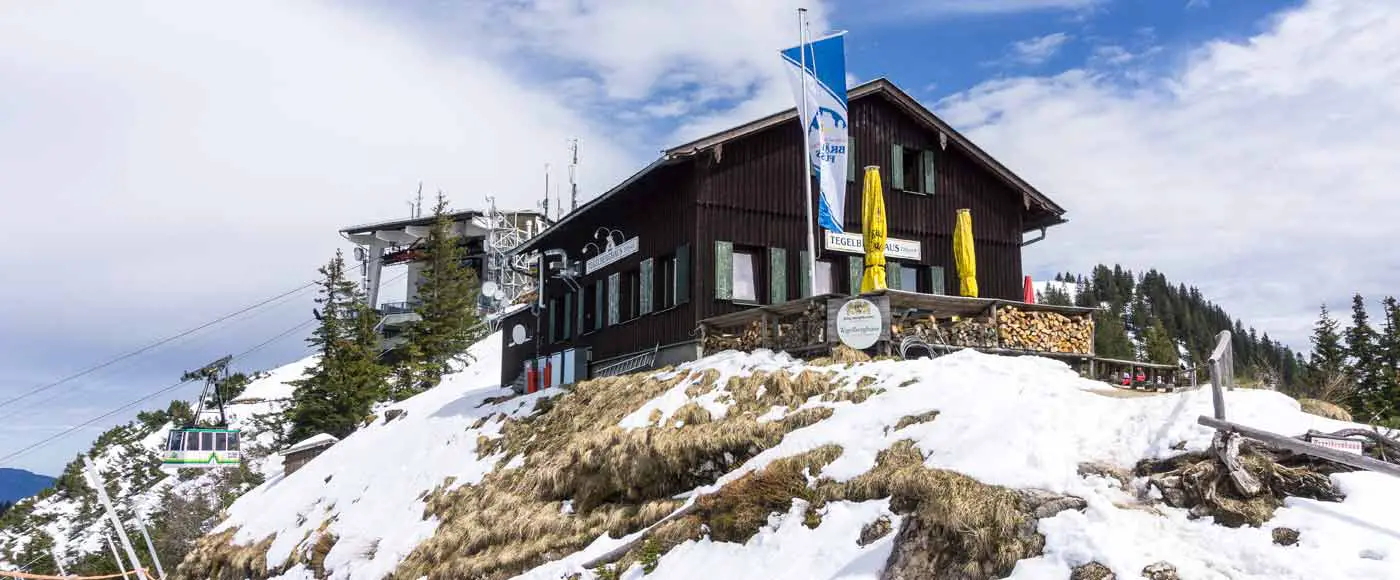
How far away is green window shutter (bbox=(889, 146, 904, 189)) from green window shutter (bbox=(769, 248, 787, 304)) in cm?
387

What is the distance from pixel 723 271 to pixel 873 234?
449 centimetres

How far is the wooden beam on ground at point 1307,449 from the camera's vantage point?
30.0 feet

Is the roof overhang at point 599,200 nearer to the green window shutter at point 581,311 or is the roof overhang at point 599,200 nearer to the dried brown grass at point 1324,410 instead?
the green window shutter at point 581,311

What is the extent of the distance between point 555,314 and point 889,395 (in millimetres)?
18882

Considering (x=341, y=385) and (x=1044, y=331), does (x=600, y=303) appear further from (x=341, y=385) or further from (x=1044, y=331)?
(x=341, y=385)

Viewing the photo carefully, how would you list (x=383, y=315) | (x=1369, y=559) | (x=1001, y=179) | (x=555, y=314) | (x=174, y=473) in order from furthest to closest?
(x=383, y=315)
(x=174, y=473)
(x=555, y=314)
(x=1001, y=179)
(x=1369, y=559)

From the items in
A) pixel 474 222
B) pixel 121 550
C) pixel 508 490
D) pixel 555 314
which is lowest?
pixel 121 550

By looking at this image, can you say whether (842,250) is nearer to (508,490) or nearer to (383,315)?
(508,490)

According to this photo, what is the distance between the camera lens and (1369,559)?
26.8 feet

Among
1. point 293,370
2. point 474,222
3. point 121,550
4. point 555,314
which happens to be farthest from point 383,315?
point 555,314

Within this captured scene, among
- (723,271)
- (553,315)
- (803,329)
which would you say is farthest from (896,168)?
(553,315)

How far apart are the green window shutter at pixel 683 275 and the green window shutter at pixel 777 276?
1.96 metres

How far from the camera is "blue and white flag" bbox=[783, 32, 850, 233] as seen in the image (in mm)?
21000

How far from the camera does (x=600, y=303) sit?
1105 inches
